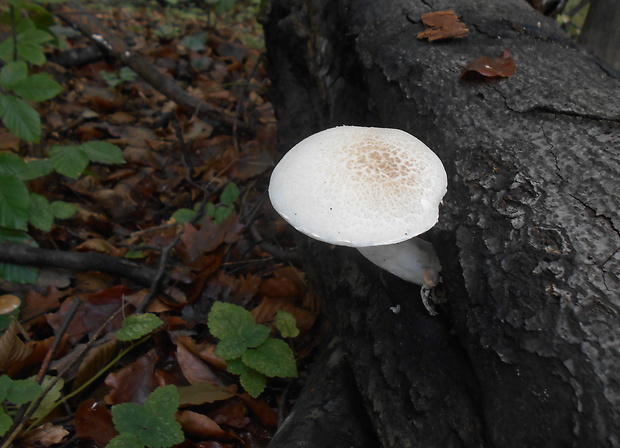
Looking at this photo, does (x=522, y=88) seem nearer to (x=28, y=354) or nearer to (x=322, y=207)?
(x=322, y=207)

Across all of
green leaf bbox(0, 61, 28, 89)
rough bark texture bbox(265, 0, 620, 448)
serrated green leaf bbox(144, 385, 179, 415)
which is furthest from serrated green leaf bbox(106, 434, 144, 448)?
green leaf bbox(0, 61, 28, 89)

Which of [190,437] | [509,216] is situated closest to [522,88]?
[509,216]

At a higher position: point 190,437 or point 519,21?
point 519,21

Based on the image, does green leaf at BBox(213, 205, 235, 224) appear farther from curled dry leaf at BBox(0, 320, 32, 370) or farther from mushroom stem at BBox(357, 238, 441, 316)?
mushroom stem at BBox(357, 238, 441, 316)

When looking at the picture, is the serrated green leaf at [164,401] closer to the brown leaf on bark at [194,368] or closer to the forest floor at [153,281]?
the forest floor at [153,281]

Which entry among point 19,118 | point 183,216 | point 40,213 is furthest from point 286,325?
point 19,118

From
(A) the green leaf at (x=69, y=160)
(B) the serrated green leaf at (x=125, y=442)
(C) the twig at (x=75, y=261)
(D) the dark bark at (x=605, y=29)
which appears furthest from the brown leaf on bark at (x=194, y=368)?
(D) the dark bark at (x=605, y=29)
